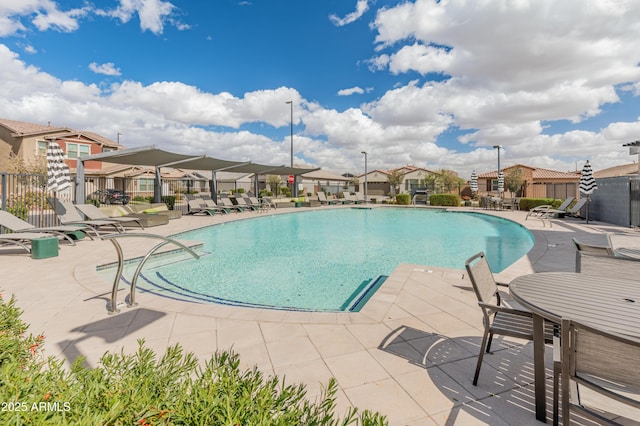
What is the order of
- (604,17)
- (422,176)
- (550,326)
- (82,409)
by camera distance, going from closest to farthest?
(82,409) < (550,326) < (604,17) < (422,176)

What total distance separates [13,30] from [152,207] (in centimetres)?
951

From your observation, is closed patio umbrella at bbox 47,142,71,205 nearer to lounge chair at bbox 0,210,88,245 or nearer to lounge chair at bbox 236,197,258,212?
lounge chair at bbox 0,210,88,245

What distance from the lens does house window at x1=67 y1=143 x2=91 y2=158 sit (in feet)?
82.6

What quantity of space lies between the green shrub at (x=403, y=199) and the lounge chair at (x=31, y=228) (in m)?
22.5

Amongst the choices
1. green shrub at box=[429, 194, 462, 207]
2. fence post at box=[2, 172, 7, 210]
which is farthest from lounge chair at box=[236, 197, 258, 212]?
green shrub at box=[429, 194, 462, 207]

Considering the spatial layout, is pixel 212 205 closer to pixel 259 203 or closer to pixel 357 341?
pixel 259 203

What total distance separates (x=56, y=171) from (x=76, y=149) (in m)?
22.2

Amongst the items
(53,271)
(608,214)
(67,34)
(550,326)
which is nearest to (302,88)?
(67,34)

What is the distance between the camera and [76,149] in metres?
25.7

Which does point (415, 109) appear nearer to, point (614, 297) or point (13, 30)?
point (13, 30)

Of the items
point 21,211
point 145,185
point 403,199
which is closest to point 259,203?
point 21,211

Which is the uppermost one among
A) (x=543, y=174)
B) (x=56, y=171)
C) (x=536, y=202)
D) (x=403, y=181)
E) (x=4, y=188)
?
(x=543, y=174)

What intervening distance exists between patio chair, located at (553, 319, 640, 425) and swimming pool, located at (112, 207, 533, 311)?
11.1ft

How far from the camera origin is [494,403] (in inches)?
79.0
